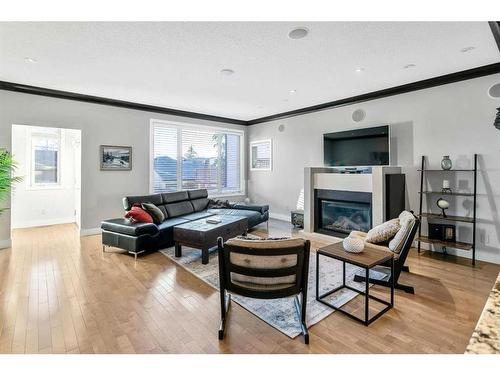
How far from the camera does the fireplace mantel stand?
4305 millimetres

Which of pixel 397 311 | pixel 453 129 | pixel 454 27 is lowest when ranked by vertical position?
pixel 397 311

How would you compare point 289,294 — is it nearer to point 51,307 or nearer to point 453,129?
point 51,307

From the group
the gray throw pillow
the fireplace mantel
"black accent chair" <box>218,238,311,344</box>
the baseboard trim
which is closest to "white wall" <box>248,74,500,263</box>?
the fireplace mantel

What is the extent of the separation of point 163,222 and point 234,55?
122 inches

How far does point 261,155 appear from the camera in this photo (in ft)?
24.9

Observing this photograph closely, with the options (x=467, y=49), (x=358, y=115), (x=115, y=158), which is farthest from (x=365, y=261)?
(x=115, y=158)

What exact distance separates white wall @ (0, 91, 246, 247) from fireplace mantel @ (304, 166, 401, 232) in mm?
3686

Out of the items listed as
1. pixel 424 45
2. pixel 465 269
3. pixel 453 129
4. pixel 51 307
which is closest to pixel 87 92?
pixel 51 307

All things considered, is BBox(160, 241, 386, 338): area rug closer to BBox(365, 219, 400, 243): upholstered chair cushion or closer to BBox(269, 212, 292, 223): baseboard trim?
BBox(365, 219, 400, 243): upholstered chair cushion

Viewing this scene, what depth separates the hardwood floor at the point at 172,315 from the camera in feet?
6.72

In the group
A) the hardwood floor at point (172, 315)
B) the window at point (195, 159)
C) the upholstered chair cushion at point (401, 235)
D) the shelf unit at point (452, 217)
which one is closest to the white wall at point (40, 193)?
the window at point (195, 159)

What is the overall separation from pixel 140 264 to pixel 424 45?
15.2ft
